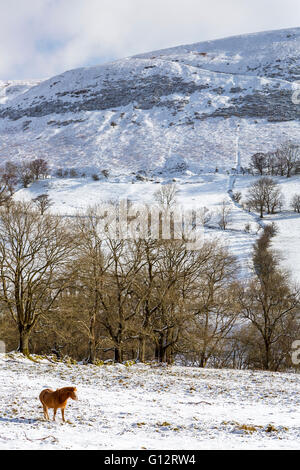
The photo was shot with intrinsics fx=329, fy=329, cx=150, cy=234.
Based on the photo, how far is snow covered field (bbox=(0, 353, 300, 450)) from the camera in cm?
596

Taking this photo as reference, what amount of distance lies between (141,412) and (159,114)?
148086 mm

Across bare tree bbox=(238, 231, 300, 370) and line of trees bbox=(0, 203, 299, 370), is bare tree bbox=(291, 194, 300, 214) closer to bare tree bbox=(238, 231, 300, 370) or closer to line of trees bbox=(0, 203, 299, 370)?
bare tree bbox=(238, 231, 300, 370)

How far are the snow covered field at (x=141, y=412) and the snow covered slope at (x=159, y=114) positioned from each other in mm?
92568

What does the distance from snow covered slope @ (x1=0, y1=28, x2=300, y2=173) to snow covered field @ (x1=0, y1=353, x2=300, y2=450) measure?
9257 centimetres

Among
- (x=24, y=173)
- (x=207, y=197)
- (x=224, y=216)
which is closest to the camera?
(x=224, y=216)

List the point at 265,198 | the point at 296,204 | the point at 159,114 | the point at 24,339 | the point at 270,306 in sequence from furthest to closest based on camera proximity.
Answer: the point at 159,114 → the point at 265,198 → the point at 296,204 → the point at 270,306 → the point at 24,339

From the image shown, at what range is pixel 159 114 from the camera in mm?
144750

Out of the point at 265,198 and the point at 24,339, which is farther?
the point at 265,198

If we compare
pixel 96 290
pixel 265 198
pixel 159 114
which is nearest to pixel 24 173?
pixel 265 198

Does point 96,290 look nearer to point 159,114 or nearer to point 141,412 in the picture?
point 141,412

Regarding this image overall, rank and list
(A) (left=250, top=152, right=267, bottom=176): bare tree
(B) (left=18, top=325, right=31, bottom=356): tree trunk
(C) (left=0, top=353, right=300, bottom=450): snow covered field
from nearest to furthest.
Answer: (C) (left=0, top=353, right=300, bottom=450): snow covered field, (B) (left=18, top=325, right=31, bottom=356): tree trunk, (A) (left=250, top=152, right=267, bottom=176): bare tree

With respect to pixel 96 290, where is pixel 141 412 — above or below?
below

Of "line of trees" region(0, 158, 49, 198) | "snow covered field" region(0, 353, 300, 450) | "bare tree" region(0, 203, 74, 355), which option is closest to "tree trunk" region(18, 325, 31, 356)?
"bare tree" region(0, 203, 74, 355)

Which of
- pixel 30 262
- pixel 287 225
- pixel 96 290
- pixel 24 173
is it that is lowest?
pixel 96 290
